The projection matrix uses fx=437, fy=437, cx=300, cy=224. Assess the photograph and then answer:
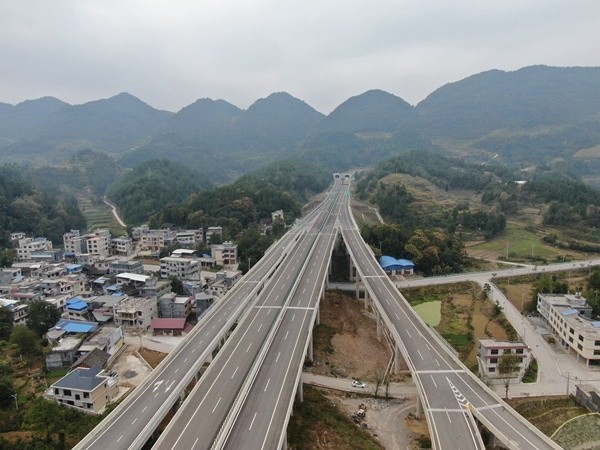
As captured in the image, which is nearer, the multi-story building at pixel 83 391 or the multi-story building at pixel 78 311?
the multi-story building at pixel 83 391

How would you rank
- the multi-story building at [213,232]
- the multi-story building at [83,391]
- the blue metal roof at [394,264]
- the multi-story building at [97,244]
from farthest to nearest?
1. the multi-story building at [213,232]
2. the multi-story building at [97,244]
3. the blue metal roof at [394,264]
4. the multi-story building at [83,391]

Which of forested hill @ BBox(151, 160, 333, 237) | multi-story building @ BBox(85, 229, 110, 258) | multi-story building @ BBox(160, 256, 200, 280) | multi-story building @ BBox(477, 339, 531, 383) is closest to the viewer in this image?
multi-story building @ BBox(477, 339, 531, 383)

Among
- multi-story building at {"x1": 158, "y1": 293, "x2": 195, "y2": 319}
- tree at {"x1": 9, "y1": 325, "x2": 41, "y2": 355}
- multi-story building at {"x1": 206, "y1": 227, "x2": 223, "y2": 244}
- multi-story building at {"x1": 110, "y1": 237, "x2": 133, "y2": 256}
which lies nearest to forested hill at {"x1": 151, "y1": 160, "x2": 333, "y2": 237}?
multi-story building at {"x1": 206, "y1": 227, "x2": 223, "y2": 244}

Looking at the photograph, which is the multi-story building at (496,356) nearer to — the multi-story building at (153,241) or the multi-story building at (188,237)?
the multi-story building at (188,237)

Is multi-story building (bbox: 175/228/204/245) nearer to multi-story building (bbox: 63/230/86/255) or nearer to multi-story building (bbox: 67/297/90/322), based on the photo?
multi-story building (bbox: 63/230/86/255)

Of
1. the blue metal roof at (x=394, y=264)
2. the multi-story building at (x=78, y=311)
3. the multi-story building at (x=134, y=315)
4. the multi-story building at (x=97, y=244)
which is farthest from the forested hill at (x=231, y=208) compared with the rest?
the multi-story building at (x=78, y=311)

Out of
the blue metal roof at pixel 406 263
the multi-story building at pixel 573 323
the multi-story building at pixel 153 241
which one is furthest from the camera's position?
the multi-story building at pixel 153 241
